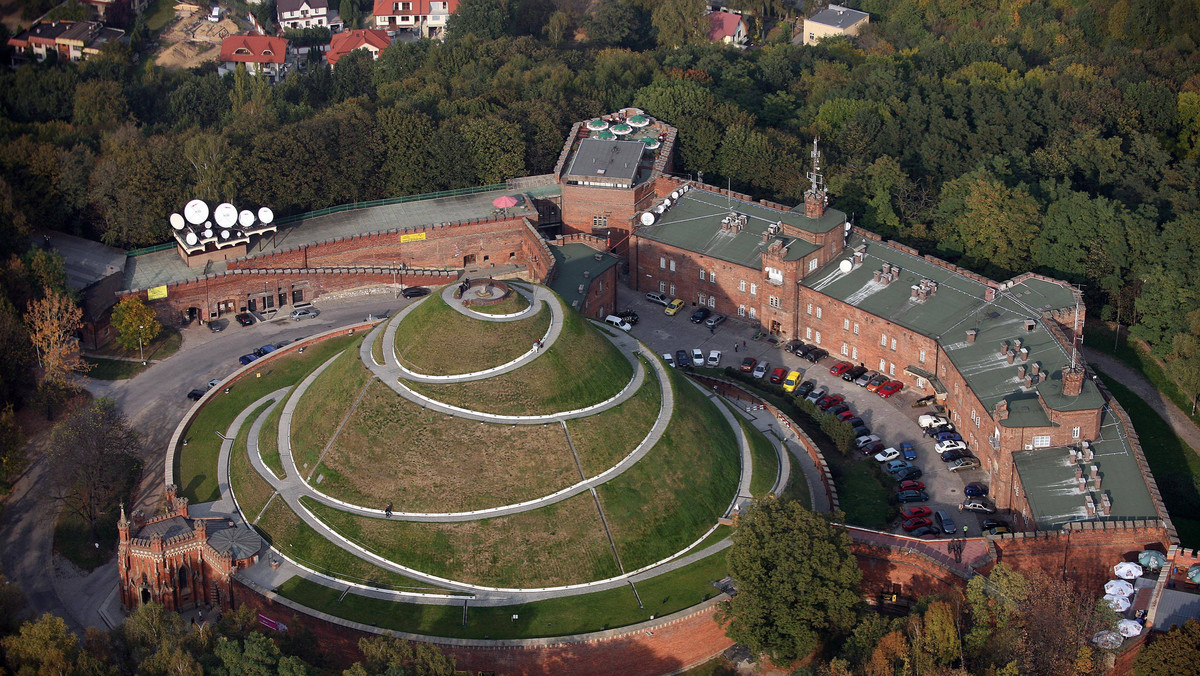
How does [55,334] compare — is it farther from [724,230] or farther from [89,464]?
[724,230]

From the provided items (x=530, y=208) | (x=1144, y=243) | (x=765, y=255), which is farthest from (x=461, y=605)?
(x=1144, y=243)

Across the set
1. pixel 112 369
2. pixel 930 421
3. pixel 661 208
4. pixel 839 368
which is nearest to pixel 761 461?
pixel 930 421

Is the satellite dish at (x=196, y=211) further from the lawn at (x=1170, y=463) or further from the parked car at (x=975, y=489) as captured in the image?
the lawn at (x=1170, y=463)

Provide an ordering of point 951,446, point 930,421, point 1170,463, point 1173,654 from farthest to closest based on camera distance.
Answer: point 930,421 < point 1170,463 < point 951,446 < point 1173,654

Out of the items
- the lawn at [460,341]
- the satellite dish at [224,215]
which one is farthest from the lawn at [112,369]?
the lawn at [460,341]

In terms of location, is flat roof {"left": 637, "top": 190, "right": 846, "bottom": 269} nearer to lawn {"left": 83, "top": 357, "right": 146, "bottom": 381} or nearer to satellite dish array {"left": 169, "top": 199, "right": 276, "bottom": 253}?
satellite dish array {"left": 169, "top": 199, "right": 276, "bottom": 253}

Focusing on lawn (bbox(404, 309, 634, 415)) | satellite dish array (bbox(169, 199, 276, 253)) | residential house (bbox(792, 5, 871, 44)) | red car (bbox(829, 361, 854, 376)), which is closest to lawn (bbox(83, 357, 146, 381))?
satellite dish array (bbox(169, 199, 276, 253))
